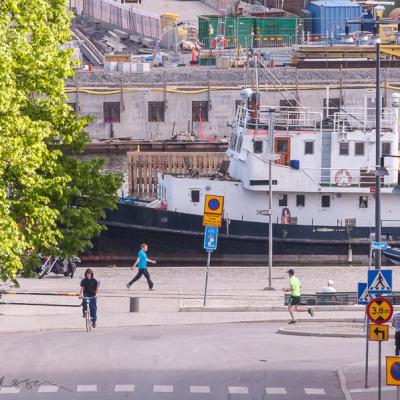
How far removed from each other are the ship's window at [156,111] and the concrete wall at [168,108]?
0.67 feet

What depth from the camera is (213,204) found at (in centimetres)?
3944

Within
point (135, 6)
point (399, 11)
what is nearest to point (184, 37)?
point (135, 6)

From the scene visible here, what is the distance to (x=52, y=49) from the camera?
32.1 metres

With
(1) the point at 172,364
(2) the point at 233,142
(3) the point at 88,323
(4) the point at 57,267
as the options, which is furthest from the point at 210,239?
(2) the point at 233,142

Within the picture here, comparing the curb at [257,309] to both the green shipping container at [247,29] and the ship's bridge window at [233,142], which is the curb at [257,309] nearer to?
the ship's bridge window at [233,142]

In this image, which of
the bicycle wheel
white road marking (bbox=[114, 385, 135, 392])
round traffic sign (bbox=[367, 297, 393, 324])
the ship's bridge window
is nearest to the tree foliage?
the bicycle wheel

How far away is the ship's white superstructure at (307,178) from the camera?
49656 mm

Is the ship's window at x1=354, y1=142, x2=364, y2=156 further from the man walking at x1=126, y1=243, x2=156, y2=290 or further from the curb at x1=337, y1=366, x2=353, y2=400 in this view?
the curb at x1=337, y1=366, x2=353, y2=400

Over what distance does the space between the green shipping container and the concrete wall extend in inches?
563

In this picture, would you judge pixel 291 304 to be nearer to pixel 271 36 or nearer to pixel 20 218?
pixel 20 218

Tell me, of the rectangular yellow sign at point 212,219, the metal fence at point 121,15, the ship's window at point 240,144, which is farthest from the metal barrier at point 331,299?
the metal fence at point 121,15

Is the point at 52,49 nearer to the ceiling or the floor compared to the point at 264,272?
nearer to the ceiling

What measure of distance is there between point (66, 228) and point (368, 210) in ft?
56.7

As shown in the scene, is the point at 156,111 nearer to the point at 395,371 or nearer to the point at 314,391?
the point at 314,391
